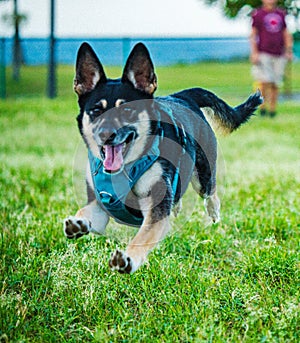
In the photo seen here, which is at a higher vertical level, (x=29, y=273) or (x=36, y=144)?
(x=29, y=273)

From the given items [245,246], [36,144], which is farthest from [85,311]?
[36,144]

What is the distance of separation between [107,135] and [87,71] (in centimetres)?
44

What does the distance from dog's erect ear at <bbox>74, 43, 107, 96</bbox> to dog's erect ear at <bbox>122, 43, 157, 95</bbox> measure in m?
0.14

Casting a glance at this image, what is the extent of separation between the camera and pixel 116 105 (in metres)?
2.94

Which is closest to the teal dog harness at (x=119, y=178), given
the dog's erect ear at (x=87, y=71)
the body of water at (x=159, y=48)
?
the dog's erect ear at (x=87, y=71)

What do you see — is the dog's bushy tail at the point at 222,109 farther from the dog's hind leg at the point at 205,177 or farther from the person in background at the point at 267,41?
the person in background at the point at 267,41

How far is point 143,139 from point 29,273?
3.43 feet

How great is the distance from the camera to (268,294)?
3182 millimetres

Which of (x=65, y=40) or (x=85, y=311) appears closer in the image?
(x=85, y=311)

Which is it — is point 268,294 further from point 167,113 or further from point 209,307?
point 167,113

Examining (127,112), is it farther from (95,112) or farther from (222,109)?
(222,109)

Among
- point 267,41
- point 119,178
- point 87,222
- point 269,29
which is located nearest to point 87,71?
point 119,178

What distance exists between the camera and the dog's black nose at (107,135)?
111 inches

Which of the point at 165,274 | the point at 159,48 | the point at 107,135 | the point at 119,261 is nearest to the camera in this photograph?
the point at 119,261
